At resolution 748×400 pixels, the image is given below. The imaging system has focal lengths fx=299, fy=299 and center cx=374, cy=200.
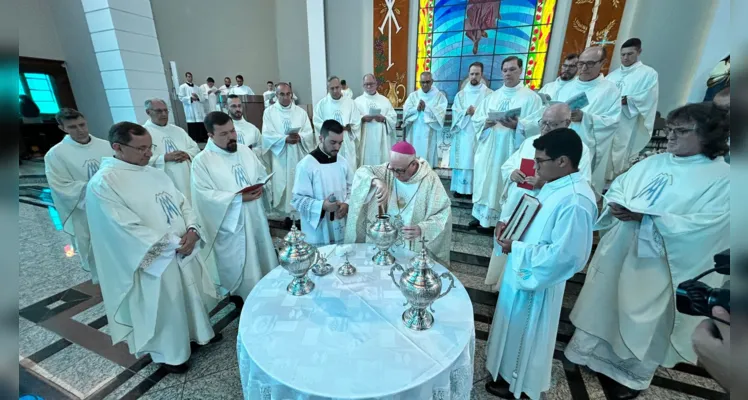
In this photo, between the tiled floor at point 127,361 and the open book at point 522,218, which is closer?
the open book at point 522,218

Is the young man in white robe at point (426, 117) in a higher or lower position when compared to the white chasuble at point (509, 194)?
higher

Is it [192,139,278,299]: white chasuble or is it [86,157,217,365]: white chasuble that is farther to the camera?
[192,139,278,299]: white chasuble

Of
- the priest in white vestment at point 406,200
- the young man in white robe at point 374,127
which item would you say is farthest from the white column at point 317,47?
the priest in white vestment at point 406,200

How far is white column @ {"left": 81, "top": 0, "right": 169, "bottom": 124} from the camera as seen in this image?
5.55m

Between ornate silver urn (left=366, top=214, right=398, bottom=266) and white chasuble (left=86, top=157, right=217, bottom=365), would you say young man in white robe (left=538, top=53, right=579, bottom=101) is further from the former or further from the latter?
white chasuble (left=86, top=157, right=217, bottom=365)

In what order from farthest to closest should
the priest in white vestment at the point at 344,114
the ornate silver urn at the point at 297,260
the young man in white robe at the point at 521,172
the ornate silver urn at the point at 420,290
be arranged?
the priest in white vestment at the point at 344,114
the young man in white robe at the point at 521,172
the ornate silver urn at the point at 297,260
the ornate silver urn at the point at 420,290

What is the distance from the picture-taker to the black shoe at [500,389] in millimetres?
2316

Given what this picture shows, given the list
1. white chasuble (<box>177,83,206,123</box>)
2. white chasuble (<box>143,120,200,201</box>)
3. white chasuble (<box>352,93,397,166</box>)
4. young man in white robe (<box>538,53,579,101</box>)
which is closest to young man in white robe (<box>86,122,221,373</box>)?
white chasuble (<box>143,120,200,201</box>)

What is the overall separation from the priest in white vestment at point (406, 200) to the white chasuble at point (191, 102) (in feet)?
30.7

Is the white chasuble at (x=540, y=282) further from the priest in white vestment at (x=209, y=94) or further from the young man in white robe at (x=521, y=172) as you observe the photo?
the priest in white vestment at (x=209, y=94)

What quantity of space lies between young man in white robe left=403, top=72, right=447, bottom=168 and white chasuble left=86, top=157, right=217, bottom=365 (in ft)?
16.6

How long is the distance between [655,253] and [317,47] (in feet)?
31.1

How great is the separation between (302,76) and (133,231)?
8356 millimetres

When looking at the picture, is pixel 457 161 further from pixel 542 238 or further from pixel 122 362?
pixel 122 362
